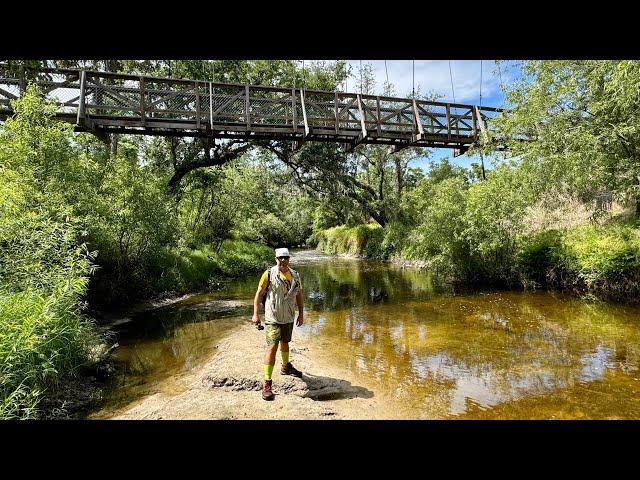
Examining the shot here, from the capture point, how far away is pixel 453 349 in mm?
7797

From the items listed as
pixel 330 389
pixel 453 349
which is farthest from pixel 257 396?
pixel 453 349

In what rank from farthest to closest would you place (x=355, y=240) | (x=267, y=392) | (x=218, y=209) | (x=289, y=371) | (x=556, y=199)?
(x=355, y=240) < (x=218, y=209) < (x=556, y=199) < (x=289, y=371) < (x=267, y=392)

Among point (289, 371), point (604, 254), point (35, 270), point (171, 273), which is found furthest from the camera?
point (171, 273)

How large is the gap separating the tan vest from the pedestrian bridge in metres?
8.86

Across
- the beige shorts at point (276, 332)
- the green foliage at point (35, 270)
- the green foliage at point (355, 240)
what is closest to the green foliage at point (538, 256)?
the beige shorts at point (276, 332)

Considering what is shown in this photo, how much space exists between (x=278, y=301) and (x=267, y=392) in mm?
1277

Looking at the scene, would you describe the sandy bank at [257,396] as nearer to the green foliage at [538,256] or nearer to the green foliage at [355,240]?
the green foliage at [538,256]

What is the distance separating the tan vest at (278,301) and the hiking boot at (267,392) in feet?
2.85

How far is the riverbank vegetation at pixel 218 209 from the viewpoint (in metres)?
6.50

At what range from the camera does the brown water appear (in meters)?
5.50

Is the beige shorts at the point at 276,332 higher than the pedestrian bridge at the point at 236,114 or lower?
lower

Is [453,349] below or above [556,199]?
below

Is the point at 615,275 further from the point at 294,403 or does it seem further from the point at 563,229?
the point at 294,403

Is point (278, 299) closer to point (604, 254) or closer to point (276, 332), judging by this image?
point (276, 332)
